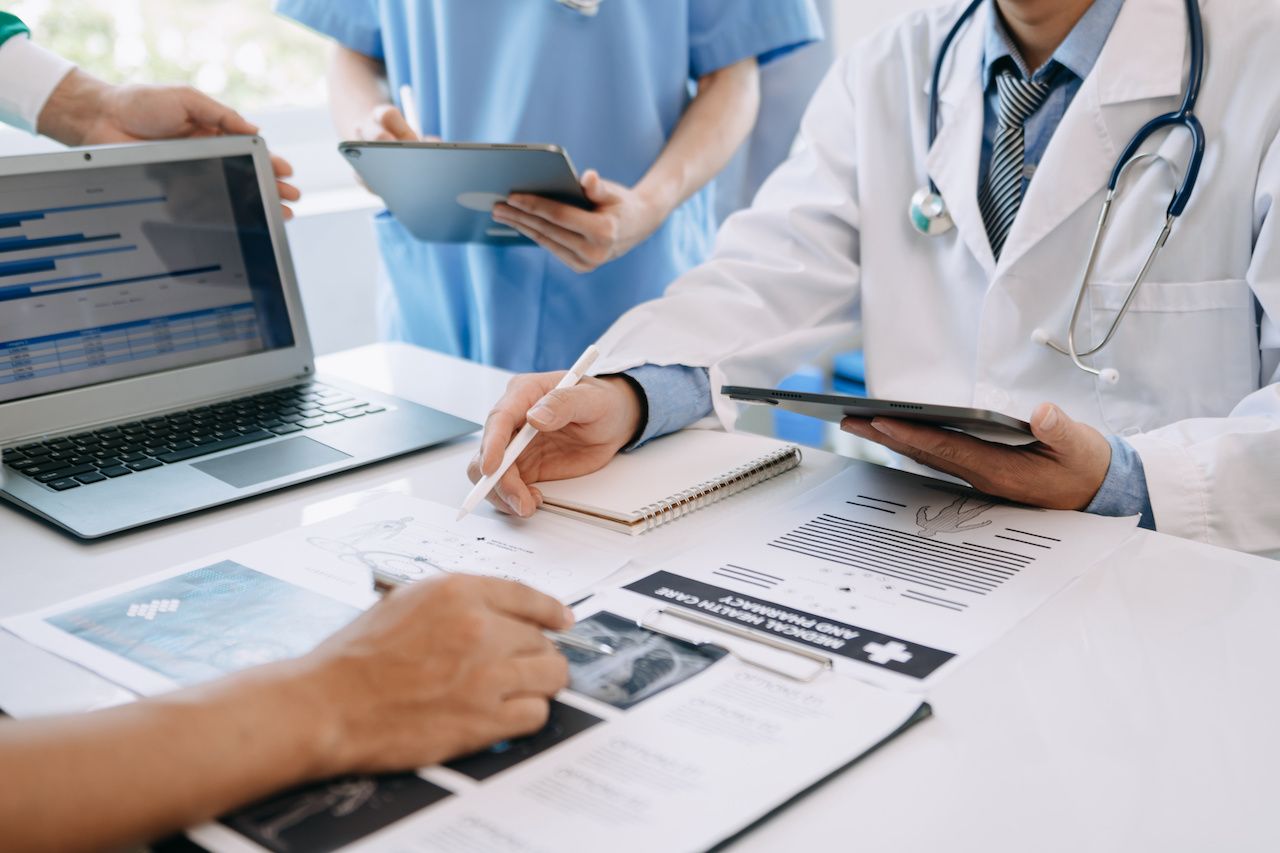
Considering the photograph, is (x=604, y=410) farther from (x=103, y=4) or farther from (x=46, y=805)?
(x=103, y=4)

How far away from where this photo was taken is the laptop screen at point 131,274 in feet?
3.79

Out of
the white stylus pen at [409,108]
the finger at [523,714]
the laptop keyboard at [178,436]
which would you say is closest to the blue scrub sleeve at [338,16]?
the white stylus pen at [409,108]

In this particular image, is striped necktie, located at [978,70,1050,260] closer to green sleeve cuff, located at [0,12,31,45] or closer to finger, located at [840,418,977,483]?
finger, located at [840,418,977,483]

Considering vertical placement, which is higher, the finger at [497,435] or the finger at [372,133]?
the finger at [372,133]

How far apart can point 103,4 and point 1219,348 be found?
86.1 inches

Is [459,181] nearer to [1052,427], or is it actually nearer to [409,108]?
[409,108]

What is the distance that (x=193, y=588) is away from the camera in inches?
A: 33.8

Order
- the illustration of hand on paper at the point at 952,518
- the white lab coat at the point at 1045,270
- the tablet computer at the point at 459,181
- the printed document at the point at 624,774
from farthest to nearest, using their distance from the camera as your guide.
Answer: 1. the tablet computer at the point at 459,181
2. the white lab coat at the point at 1045,270
3. the illustration of hand on paper at the point at 952,518
4. the printed document at the point at 624,774

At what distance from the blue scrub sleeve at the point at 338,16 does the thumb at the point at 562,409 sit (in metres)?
1.01

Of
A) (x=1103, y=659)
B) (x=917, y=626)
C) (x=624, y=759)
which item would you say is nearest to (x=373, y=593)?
(x=624, y=759)

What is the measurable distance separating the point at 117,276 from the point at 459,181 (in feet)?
1.32

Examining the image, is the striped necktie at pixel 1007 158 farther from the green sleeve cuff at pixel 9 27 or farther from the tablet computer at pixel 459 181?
the green sleeve cuff at pixel 9 27

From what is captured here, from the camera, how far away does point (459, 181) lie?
4.50 feet

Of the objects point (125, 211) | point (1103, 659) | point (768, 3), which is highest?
point (768, 3)
